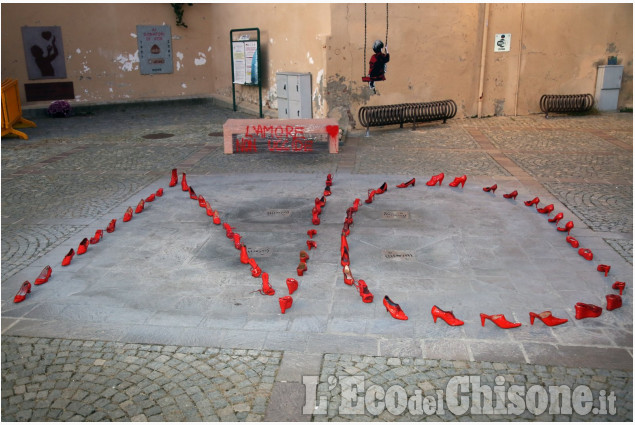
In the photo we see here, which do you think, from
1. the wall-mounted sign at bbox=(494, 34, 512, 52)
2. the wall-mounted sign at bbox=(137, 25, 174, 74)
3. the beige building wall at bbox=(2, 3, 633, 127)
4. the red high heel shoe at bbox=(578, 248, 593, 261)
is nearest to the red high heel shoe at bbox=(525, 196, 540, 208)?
the red high heel shoe at bbox=(578, 248, 593, 261)

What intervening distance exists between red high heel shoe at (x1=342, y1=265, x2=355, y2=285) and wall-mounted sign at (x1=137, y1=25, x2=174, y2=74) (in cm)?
1558

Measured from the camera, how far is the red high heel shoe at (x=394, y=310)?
488 centimetres

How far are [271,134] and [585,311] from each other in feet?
26.5

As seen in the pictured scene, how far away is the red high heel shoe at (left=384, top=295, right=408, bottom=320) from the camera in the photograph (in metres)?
4.88

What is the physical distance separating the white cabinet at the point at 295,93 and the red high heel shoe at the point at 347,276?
8.84 meters

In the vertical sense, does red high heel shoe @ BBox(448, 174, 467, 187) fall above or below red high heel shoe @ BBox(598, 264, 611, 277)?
above

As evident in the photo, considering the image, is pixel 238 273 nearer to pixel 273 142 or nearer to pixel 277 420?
pixel 277 420

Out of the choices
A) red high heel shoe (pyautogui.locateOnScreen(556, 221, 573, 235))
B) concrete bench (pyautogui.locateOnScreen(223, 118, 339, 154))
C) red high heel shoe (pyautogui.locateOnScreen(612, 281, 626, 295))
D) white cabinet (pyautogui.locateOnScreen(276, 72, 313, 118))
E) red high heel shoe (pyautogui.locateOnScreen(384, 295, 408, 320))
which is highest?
white cabinet (pyautogui.locateOnScreen(276, 72, 313, 118))

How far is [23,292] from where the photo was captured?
17.4ft

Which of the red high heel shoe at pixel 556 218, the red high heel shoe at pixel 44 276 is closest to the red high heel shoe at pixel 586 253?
the red high heel shoe at pixel 556 218

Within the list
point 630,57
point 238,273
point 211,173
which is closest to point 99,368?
point 238,273

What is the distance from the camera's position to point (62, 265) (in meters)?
6.05

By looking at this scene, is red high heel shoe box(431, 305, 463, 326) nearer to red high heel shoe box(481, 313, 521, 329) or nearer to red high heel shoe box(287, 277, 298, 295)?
red high heel shoe box(481, 313, 521, 329)

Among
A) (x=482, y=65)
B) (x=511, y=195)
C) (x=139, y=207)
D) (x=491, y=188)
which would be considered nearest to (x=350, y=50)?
(x=482, y=65)
